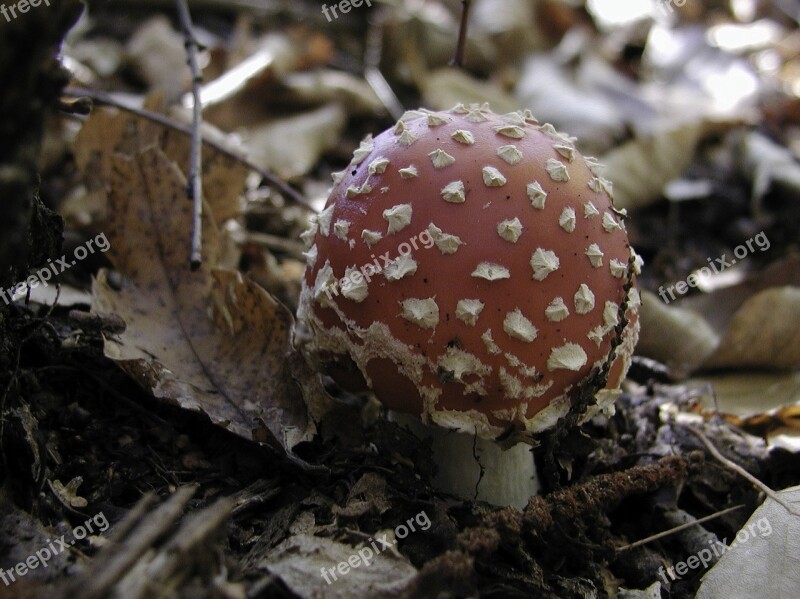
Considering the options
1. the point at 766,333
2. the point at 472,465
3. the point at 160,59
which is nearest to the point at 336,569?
the point at 472,465

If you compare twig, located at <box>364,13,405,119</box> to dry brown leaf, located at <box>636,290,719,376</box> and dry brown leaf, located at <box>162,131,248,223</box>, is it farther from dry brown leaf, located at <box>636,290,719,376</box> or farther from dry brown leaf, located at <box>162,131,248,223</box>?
dry brown leaf, located at <box>636,290,719,376</box>

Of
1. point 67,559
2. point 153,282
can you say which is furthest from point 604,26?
point 67,559

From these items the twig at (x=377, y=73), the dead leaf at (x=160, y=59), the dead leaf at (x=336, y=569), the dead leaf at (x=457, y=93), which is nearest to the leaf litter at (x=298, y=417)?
the dead leaf at (x=336, y=569)

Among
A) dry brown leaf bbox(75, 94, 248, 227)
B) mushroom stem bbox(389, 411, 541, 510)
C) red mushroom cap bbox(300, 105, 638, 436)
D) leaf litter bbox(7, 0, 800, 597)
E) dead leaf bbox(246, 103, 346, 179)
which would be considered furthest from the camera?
dead leaf bbox(246, 103, 346, 179)

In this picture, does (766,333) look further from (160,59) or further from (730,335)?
(160,59)

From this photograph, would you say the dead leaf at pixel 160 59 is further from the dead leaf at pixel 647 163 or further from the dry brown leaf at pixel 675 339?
the dry brown leaf at pixel 675 339

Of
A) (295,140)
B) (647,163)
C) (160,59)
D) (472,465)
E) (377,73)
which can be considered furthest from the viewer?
(377,73)

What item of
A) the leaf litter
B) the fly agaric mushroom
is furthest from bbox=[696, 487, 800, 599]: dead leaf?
the fly agaric mushroom
